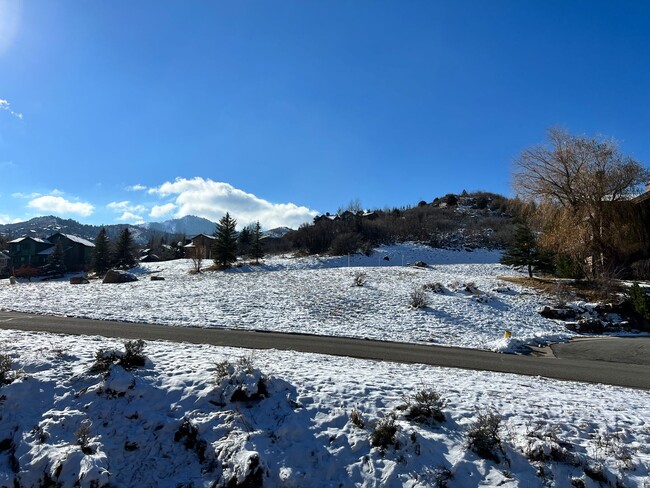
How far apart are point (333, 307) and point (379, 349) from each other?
23.1 feet

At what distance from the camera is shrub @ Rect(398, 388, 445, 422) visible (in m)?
6.11

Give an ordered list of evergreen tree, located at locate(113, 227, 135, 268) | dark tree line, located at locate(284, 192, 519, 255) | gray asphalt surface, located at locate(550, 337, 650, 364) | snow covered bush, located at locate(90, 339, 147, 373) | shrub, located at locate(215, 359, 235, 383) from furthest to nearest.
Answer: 1. dark tree line, located at locate(284, 192, 519, 255)
2. evergreen tree, located at locate(113, 227, 135, 268)
3. gray asphalt surface, located at locate(550, 337, 650, 364)
4. snow covered bush, located at locate(90, 339, 147, 373)
5. shrub, located at locate(215, 359, 235, 383)

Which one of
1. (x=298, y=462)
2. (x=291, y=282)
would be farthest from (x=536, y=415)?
(x=291, y=282)

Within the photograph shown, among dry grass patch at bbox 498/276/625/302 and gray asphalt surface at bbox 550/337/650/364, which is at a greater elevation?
dry grass patch at bbox 498/276/625/302

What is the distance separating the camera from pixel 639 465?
16.6 ft

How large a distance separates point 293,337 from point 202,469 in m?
8.75

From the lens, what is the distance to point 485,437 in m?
5.51

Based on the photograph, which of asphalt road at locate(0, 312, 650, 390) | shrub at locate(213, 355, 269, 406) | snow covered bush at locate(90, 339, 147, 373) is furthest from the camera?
asphalt road at locate(0, 312, 650, 390)

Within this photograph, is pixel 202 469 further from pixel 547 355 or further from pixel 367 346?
pixel 547 355

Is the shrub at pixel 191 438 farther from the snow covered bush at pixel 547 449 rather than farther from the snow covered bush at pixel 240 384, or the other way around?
the snow covered bush at pixel 547 449

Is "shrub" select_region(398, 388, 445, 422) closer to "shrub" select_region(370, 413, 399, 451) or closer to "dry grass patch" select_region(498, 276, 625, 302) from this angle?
"shrub" select_region(370, 413, 399, 451)

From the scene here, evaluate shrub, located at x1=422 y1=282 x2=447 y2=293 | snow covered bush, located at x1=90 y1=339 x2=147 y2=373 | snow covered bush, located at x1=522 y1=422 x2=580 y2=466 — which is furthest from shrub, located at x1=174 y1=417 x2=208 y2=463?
shrub, located at x1=422 y1=282 x2=447 y2=293

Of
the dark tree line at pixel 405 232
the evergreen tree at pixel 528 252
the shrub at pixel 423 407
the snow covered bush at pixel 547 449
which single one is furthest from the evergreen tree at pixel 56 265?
the snow covered bush at pixel 547 449

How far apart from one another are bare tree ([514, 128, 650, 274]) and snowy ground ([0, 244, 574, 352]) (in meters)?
6.13
